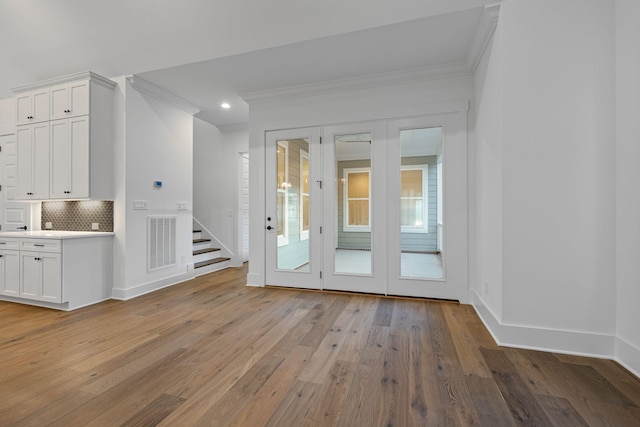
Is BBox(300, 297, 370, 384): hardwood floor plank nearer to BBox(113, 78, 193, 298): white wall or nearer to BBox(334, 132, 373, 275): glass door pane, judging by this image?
BBox(334, 132, 373, 275): glass door pane

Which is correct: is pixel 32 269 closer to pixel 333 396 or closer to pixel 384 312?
pixel 333 396

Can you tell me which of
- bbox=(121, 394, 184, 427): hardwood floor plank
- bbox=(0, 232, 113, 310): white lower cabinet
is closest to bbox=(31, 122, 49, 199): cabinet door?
bbox=(0, 232, 113, 310): white lower cabinet

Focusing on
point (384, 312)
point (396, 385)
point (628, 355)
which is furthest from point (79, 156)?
point (628, 355)

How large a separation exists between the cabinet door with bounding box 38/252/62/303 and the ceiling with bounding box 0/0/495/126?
2.50 meters

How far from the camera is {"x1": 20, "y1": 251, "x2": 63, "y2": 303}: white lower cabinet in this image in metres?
3.32

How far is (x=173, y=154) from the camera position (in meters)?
4.62

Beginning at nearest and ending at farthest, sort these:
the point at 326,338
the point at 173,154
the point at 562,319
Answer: the point at 562,319
the point at 326,338
the point at 173,154

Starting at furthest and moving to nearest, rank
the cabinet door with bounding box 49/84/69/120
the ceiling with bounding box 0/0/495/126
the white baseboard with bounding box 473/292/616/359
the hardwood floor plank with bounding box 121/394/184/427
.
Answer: the cabinet door with bounding box 49/84/69/120 < the ceiling with bounding box 0/0/495/126 < the white baseboard with bounding box 473/292/616/359 < the hardwood floor plank with bounding box 121/394/184/427

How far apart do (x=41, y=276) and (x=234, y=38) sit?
358 cm

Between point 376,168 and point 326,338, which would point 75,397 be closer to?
point 326,338

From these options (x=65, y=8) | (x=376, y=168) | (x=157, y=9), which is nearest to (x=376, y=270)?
(x=376, y=168)

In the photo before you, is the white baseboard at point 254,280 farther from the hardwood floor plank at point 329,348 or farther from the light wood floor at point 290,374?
the hardwood floor plank at point 329,348

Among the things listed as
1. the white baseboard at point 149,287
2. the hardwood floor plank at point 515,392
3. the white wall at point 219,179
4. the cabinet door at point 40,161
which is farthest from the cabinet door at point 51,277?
the hardwood floor plank at point 515,392

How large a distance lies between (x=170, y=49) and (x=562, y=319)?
16.0ft
